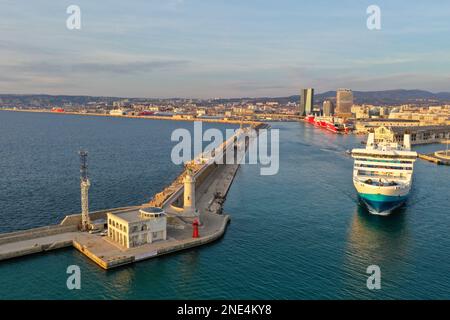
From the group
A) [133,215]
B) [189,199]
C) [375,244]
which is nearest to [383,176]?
[375,244]

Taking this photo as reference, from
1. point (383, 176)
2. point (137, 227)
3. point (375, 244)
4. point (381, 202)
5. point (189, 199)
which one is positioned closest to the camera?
point (137, 227)

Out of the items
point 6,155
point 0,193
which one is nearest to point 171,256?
point 0,193

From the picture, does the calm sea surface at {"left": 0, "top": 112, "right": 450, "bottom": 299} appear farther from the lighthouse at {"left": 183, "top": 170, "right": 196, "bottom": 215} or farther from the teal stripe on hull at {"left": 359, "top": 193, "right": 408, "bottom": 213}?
the lighthouse at {"left": 183, "top": 170, "right": 196, "bottom": 215}

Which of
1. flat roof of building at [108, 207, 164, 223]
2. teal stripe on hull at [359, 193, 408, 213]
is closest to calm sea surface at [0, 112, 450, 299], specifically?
teal stripe on hull at [359, 193, 408, 213]

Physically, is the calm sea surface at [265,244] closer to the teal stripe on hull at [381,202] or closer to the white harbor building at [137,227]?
the teal stripe on hull at [381,202]

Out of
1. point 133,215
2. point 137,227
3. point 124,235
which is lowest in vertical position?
point 124,235

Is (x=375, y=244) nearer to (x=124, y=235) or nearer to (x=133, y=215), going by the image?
(x=133, y=215)

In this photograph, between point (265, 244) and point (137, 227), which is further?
point (265, 244)

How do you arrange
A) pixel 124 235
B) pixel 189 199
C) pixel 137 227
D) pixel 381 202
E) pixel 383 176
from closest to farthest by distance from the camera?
pixel 124 235
pixel 137 227
pixel 189 199
pixel 381 202
pixel 383 176
